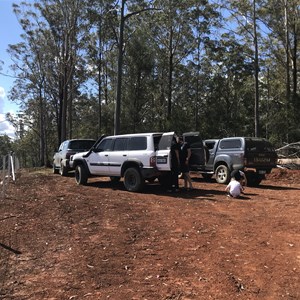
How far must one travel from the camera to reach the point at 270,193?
13.5 metres

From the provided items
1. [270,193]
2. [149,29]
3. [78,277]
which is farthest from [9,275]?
[149,29]

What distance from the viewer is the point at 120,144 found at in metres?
13.7

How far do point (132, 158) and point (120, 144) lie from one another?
97 cm

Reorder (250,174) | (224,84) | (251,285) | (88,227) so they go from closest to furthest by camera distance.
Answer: (251,285) → (88,227) → (250,174) → (224,84)

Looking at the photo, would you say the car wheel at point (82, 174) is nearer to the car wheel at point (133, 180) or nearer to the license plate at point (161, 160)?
the car wheel at point (133, 180)

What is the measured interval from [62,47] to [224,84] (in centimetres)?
1701

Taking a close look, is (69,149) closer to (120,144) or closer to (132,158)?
(120,144)

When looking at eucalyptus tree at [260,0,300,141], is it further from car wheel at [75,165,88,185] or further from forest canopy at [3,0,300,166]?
car wheel at [75,165,88,185]

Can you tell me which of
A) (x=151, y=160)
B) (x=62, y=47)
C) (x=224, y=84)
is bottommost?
(x=151, y=160)

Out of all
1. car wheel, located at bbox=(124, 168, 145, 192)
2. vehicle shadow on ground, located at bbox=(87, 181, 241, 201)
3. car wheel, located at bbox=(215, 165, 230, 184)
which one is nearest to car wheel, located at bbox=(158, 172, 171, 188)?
vehicle shadow on ground, located at bbox=(87, 181, 241, 201)

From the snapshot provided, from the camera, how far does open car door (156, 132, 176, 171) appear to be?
39.8 feet

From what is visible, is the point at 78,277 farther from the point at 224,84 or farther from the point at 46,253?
the point at 224,84

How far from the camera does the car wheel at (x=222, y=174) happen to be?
52.5 feet

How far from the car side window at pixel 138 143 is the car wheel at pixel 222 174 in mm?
4615
